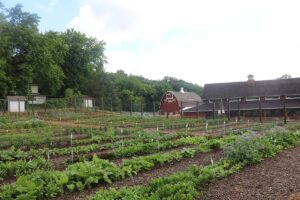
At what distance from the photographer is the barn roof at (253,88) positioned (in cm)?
4631

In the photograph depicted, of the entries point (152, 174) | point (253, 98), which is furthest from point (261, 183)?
point (253, 98)

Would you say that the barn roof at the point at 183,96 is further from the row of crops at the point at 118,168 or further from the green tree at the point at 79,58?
the row of crops at the point at 118,168

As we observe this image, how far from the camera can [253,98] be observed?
47.5 meters

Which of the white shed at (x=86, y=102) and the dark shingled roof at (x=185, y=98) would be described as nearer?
the white shed at (x=86, y=102)

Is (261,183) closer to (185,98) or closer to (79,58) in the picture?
(185,98)

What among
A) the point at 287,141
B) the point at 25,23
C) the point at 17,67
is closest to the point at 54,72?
the point at 17,67

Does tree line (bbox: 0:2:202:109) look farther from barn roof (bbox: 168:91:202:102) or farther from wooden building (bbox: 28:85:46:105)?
barn roof (bbox: 168:91:202:102)

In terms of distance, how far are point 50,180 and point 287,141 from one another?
10.5 meters

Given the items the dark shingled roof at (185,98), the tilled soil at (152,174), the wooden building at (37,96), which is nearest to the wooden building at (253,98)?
the dark shingled roof at (185,98)

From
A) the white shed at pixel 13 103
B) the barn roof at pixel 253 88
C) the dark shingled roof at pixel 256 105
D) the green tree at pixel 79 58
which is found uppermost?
the green tree at pixel 79 58

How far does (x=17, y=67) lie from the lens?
48000 mm

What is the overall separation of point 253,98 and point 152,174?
40.2 m

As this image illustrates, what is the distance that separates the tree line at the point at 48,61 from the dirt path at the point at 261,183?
127ft

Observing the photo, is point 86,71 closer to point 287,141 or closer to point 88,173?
point 287,141
